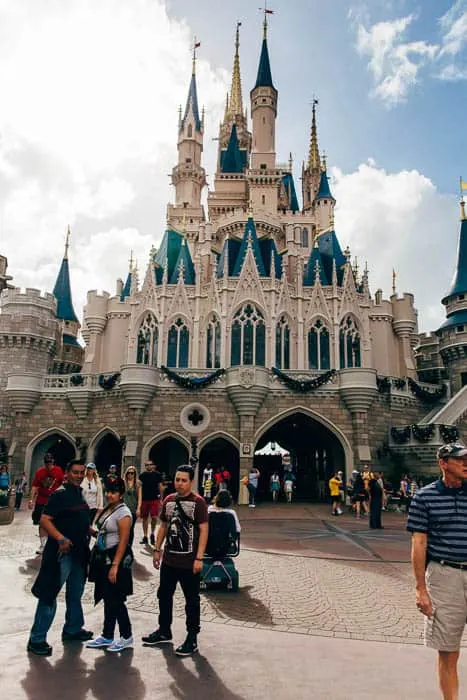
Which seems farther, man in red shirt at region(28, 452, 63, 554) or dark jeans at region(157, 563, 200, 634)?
man in red shirt at region(28, 452, 63, 554)

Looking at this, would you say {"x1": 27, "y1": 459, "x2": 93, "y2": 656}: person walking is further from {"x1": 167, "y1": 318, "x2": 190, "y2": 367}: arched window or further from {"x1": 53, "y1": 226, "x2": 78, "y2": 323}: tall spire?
{"x1": 53, "y1": 226, "x2": 78, "y2": 323}: tall spire

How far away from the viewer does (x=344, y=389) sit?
23281 millimetres

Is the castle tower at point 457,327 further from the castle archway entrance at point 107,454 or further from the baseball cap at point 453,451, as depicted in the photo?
the baseball cap at point 453,451

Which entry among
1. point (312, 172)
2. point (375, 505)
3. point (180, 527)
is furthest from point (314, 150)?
point (180, 527)

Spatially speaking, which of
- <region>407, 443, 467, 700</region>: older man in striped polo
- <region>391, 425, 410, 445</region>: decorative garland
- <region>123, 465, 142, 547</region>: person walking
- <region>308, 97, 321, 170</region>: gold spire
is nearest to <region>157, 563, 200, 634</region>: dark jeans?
<region>407, 443, 467, 700</region>: older man in striped polo

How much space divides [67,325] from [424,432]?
33.7m

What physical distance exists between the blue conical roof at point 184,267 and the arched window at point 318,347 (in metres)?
9.24

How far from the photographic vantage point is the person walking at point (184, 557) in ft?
16.0

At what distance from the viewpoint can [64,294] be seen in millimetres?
47344

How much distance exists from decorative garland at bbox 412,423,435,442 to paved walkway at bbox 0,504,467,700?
14.2 m

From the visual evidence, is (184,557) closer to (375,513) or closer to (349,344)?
(375,513)

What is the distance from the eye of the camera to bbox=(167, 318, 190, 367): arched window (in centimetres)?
3198

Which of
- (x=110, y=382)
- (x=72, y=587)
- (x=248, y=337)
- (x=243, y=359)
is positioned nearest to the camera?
(x=72, y=587)

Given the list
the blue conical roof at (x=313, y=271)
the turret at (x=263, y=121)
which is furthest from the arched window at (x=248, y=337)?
the turret at (x=263, y=121)
